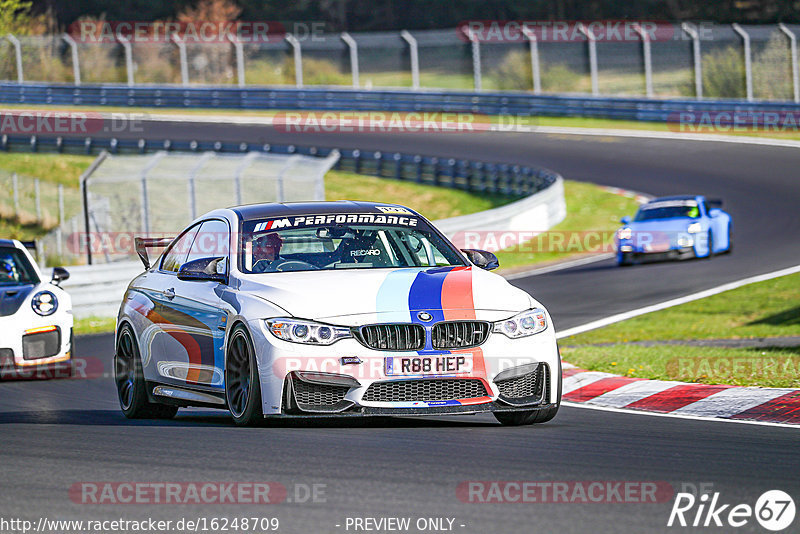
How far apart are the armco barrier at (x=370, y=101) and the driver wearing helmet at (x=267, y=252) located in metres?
31.9

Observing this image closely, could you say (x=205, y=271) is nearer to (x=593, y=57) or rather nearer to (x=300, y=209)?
(x=300, y=209)

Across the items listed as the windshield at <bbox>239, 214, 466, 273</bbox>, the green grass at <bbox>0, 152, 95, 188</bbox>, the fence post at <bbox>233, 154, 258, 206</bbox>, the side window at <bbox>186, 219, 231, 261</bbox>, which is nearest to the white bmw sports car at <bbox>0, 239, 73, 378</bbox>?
the side window at <bbox>186, 219, 231, 261</bbox>

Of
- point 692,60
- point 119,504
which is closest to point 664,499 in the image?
point 119,504

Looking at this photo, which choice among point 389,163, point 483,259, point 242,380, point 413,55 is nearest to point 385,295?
point 242,380

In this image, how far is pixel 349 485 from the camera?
19.8 feet

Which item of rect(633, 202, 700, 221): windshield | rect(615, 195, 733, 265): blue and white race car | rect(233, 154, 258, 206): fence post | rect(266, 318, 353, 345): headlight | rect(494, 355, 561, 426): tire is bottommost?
rect(615, 195, 733, 265): blue and white race car

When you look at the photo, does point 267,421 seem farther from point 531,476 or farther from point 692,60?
point 692,60

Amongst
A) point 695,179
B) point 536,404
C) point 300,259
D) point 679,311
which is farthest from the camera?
point 695,179

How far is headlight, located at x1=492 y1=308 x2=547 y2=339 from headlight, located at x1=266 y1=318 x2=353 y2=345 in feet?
3.02

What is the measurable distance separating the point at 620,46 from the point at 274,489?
132 ft

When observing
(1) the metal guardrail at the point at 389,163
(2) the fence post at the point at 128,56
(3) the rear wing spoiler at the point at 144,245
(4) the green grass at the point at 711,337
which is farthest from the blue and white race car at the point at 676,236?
(2) the fence post at the point at 128,56

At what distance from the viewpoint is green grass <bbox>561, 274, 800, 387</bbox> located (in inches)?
440

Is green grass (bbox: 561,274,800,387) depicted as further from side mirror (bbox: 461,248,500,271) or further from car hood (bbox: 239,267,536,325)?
car hood (bbox: 239,267,536,325)

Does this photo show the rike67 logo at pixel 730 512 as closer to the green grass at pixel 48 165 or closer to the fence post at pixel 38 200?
the fence post at pixel 38 200
